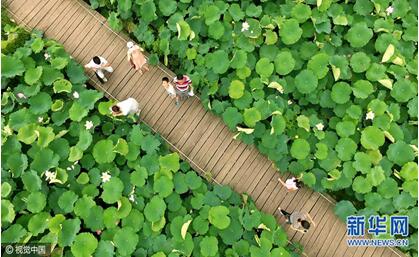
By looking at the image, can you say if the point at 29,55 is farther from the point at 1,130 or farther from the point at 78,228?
the point at 78,228

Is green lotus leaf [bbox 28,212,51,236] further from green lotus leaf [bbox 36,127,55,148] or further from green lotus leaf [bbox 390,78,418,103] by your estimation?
green lotus leaf [bbox 390,78,418,103]

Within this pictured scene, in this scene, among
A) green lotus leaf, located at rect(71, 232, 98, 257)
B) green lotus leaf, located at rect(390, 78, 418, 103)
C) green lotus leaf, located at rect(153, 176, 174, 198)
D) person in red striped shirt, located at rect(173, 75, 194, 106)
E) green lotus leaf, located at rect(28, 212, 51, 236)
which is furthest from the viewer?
green lotus leaf, located at rect(390, 78, 418, 103)

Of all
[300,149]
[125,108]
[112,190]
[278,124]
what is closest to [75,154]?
[112,190]

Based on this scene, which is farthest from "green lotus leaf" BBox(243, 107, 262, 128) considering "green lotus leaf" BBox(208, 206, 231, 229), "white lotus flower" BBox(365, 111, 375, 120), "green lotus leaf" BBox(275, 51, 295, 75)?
"white lotus flower" BBox(365, 111, 375, 120)

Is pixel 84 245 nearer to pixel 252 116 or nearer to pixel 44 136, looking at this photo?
pixel 44 136

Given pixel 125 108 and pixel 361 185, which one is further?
pixel 125 108
